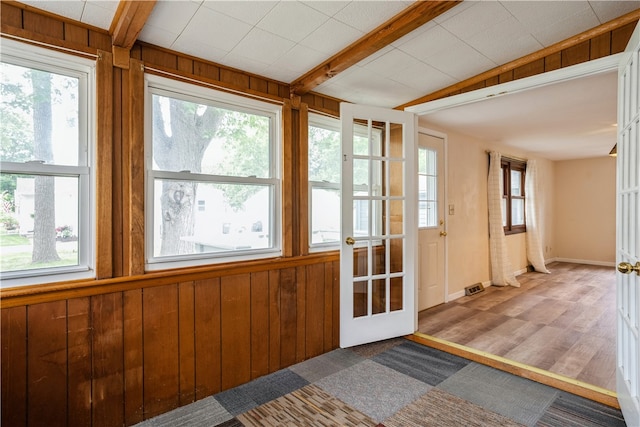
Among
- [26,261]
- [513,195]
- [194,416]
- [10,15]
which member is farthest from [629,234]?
[513,195]

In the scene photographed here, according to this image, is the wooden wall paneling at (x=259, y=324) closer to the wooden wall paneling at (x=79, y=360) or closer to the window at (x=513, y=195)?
the wooden wall paneling at (x=79, y=360)

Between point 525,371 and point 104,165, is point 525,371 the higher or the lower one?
the lower one

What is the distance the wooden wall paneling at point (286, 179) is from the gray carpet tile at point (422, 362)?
47.5 inches

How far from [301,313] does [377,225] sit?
101cm

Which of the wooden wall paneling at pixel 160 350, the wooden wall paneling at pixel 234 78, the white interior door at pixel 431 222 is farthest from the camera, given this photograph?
the white interior door at pixel 431 222

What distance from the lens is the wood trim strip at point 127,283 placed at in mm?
1648

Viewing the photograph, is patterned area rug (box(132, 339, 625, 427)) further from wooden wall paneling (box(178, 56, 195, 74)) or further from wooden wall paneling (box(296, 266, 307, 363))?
wooden wall paneling (box(178, 56, 195, 74))

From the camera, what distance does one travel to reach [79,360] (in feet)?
5.89

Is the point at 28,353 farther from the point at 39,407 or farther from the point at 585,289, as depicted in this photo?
the point at 585,289

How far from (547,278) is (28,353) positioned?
21.4ft

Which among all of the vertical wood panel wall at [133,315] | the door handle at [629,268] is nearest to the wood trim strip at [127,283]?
the vertical wood panel wall at [133,315]

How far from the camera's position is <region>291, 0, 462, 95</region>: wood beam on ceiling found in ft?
5.60

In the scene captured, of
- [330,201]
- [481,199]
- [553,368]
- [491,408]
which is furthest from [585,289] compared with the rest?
[330,201]

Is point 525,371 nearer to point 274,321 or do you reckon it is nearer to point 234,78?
point 274,321
